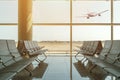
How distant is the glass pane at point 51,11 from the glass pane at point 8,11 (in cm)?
93

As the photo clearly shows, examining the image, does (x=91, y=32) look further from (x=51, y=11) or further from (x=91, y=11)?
(x=51, y=11)

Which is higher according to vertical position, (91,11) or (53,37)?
(91,11)

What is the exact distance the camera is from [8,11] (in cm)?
1316

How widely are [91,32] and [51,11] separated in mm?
2249

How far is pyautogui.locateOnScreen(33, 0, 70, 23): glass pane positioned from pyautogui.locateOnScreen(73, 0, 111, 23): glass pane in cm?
47

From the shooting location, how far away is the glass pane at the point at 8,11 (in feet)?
41.5

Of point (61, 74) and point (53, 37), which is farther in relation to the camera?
point (53, 37)

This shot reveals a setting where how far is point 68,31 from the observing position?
12672 mm

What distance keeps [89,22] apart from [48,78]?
8.40 meters

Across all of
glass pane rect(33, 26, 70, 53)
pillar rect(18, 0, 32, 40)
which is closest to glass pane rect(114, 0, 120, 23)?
glass pane rect(33, 26, 70, 53)

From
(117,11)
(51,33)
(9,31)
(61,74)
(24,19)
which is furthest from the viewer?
(51,33)

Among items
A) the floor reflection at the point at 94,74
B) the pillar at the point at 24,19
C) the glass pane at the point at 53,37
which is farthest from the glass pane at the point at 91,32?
the floor reflection at the point at 94,74

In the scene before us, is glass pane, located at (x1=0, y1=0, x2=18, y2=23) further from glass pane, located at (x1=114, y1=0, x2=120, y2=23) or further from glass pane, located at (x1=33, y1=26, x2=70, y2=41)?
glass pane, located at (x1=114, y1=0, x2=120, y2=23)

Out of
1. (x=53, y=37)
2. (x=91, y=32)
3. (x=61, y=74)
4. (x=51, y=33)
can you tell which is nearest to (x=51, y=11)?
(x=51, y=33)
